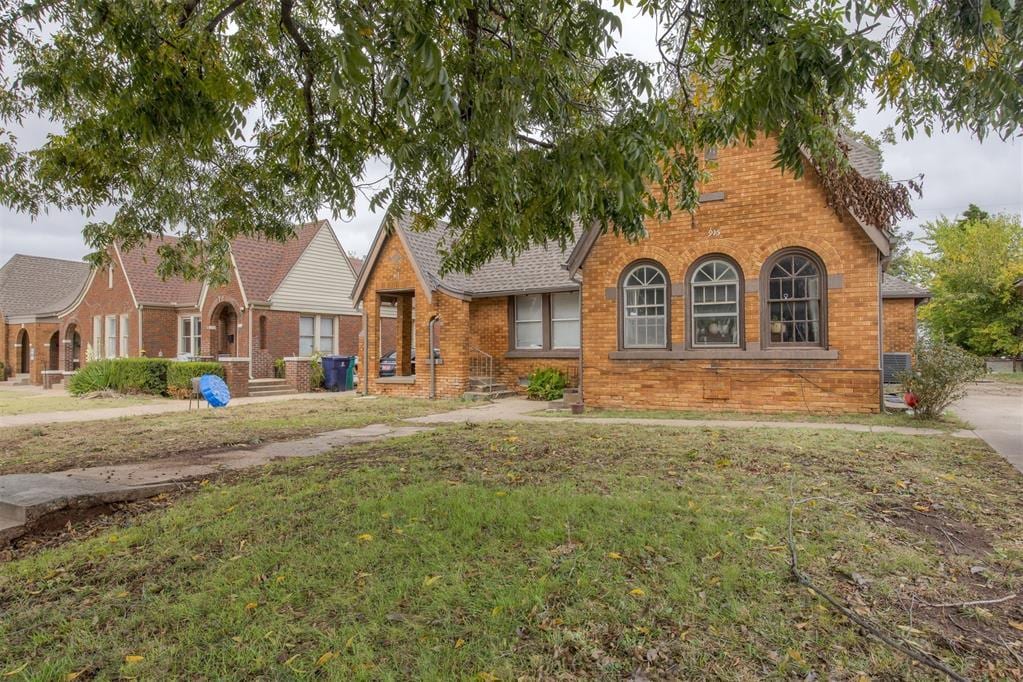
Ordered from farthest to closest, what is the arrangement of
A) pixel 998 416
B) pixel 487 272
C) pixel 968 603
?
pixel 487 272
pixel 998 416
pixel 968 603

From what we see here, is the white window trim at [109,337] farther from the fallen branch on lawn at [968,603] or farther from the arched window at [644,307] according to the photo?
the fallen branch on lawn at [968,603]

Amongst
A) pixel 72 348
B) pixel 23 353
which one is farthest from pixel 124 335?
pixel 23 353

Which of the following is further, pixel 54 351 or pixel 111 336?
pixel 54 351

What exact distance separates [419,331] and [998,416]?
1378cm

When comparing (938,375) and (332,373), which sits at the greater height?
(938,375)

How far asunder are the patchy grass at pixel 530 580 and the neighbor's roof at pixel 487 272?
1097cm

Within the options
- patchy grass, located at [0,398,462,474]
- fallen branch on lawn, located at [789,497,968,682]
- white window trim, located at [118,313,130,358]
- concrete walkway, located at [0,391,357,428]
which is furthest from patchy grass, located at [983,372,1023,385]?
white window trim, located at [118,313,130,358]

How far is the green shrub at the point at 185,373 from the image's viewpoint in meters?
18.4

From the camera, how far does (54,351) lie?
30.0 meters

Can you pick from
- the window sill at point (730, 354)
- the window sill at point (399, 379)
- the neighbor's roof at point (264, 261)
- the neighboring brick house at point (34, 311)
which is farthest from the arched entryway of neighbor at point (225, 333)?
the window sill at point (730, 354)

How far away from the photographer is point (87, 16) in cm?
573

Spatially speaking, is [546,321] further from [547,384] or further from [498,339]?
[547,384]

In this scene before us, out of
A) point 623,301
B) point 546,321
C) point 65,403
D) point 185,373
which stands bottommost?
point 65,403

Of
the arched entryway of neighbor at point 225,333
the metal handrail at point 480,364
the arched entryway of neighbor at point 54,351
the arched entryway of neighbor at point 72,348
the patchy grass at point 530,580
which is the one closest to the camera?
the patchy grass at point 530,580
